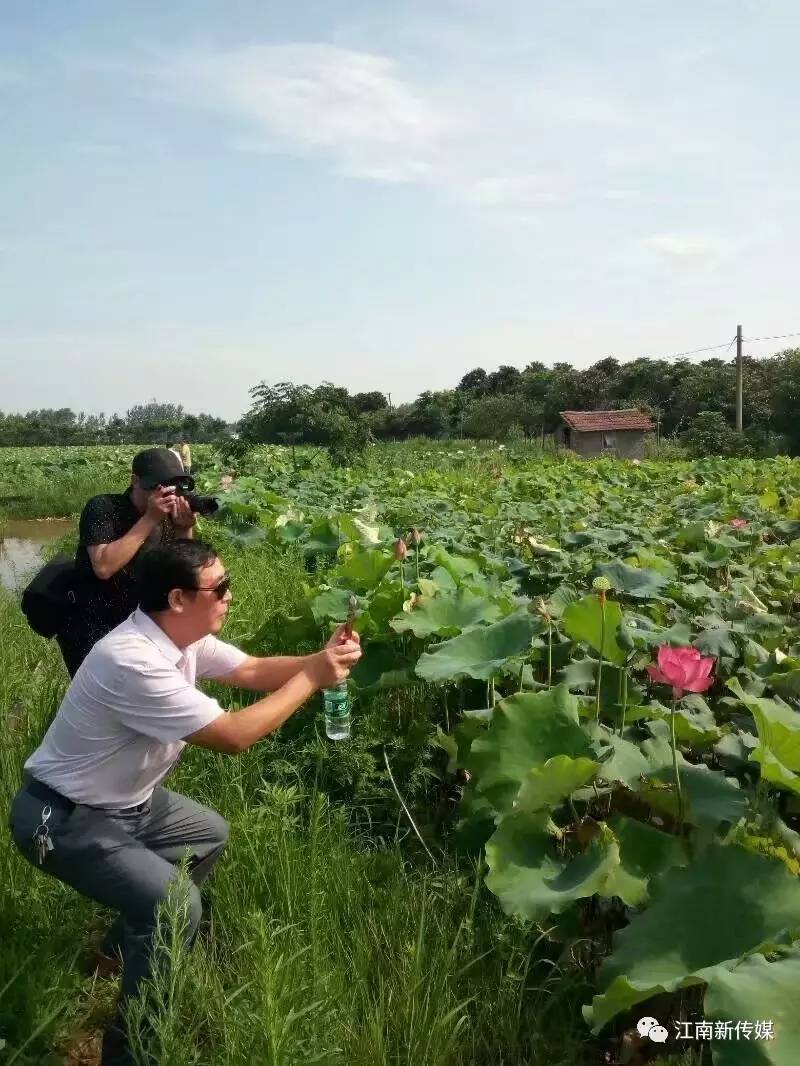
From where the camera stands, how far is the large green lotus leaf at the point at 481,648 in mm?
2533

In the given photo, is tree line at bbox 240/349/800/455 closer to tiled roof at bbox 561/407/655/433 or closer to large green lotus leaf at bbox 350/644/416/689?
tiled roof at bbox 561/407/655/433

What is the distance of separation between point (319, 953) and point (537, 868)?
579mm

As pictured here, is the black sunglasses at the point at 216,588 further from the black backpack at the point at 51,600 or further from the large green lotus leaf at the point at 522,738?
the black backpack at the point at 51,600

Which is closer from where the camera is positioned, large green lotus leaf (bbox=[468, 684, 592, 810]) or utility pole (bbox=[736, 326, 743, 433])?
large green lotus leaf (bbox=[468, 684, 592, 810])

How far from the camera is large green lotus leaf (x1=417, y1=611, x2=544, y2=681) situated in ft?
8.31

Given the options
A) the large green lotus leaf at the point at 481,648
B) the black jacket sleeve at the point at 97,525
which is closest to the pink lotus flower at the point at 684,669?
the large green lotus leaf at the point at 481,648

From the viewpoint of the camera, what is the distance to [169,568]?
2.09m

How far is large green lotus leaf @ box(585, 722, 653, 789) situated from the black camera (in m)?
1.63

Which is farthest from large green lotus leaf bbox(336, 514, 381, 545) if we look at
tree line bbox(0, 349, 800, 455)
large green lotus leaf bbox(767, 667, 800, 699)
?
tree line bbox(0, 349, 800, 455)

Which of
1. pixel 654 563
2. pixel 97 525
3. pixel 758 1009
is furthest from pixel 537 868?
pixel 654 563

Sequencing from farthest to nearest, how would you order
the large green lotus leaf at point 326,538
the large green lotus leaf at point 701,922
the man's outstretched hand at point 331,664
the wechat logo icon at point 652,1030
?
the large green lotus leaf at point 326,538 → the man's outstretched hand at point 331,664 → the wechat logo icon at point 652,1030 → the large green lotus leaf at point 701,922

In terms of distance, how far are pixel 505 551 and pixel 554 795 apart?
3.06 metres

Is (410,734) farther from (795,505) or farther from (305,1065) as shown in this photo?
(795,505)

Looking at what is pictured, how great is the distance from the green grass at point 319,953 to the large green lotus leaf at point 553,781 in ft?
1.18
